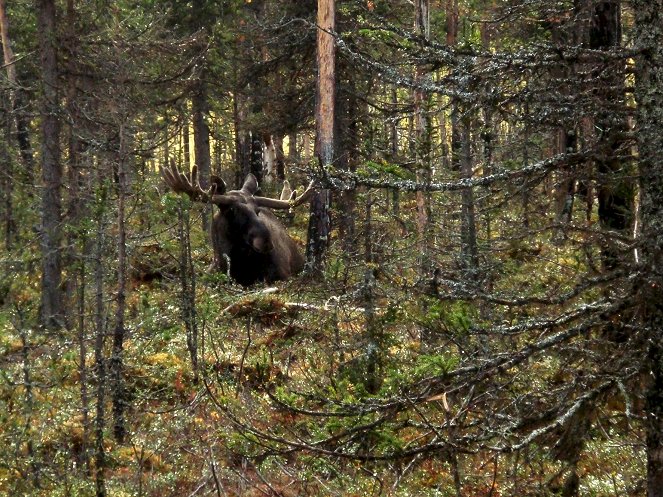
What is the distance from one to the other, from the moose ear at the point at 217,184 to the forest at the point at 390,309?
254 mm

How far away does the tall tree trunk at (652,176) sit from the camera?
4.12 meters

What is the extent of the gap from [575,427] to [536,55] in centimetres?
225

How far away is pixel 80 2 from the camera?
55.8ft

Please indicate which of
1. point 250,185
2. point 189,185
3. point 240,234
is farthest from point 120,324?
point 250,185

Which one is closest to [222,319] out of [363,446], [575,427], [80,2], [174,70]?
[363,446]

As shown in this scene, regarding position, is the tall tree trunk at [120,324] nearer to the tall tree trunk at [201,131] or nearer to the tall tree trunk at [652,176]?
the tall tree trunk at [652,176]

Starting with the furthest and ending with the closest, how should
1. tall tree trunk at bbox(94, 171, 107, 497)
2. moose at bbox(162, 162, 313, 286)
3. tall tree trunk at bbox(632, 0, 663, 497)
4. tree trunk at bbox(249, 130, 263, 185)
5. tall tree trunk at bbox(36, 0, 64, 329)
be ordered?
tree trunk at bbox(249, 130, 263, 185) → tall tree trunk at bbox(36, 0, 64, 329) → moose at bbox(162, 162, 313, 286) → tall tree trunk at bbox(94, 171, 107, 497) → tall tree trunk at bbox(632, 0, 663, 497)

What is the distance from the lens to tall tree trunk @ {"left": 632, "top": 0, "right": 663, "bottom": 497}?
4125mm

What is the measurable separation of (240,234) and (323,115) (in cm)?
322

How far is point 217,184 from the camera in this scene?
43.7ft

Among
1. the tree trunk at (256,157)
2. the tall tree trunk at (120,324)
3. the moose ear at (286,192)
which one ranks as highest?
the tree trunk at (256,157)

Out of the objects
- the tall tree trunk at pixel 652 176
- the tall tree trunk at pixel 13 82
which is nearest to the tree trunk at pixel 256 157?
the tall tree trunk at pixel 13 82

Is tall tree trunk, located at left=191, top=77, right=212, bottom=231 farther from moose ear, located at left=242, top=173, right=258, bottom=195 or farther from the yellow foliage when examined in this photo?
the yellow foliage

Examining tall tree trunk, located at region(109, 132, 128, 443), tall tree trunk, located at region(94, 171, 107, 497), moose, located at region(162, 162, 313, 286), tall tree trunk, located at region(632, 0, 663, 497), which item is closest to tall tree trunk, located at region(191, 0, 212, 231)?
moose, located at region(162, 162, 313, 286)
